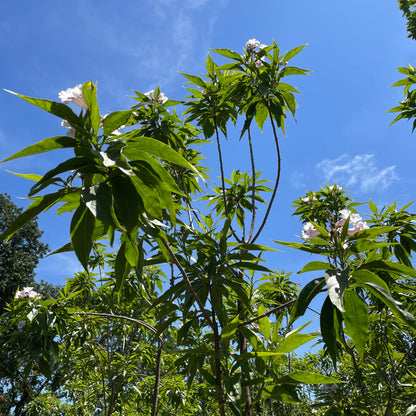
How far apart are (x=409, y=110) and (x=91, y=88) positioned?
3155mm

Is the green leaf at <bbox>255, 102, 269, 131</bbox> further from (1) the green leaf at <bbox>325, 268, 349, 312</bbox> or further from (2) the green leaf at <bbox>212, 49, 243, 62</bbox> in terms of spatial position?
(1) the green leaf at <bbox>325, 268, 349, 312</bbox>

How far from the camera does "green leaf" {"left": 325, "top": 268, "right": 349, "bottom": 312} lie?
0.96m

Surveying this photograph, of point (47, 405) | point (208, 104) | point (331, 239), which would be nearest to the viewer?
point (331, 239)

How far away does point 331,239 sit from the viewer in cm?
133

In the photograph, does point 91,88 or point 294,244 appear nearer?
point 91,88

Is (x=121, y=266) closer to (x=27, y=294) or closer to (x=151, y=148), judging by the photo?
(x=151, y=148)

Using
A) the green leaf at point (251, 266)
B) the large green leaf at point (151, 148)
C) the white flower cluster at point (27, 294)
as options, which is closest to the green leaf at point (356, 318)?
the green leaf at point (251, 266)

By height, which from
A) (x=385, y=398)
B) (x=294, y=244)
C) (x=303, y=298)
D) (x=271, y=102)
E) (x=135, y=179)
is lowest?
(x=385, y=398)

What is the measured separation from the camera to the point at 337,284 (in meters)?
1.01

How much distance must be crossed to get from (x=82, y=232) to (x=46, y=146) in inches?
10.6

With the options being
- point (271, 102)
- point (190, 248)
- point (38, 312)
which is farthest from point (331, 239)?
point (38, 312)

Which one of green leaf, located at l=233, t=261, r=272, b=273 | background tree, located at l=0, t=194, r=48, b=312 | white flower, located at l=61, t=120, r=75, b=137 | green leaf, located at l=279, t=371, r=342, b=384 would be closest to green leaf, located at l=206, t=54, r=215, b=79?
green leaf, located at l=233, t=261, r=272, b=273

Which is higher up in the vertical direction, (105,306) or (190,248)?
(105,306)

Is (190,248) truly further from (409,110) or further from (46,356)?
(409,110)
